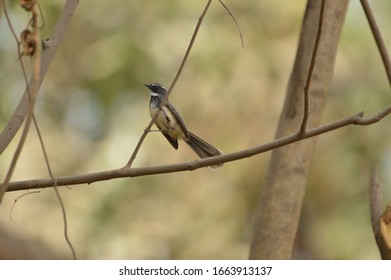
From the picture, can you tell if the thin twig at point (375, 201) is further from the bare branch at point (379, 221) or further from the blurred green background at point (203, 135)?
the blurred green background at point (203, 135)

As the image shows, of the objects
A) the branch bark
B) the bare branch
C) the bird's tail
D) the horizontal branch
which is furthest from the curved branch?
the branch bark

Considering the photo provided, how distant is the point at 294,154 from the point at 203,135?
4.90m

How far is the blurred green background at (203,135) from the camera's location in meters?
9.19

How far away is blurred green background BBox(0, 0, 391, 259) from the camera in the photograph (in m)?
9.19

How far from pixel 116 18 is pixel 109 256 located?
10.3 feet

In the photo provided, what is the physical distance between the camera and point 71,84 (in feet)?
35.0

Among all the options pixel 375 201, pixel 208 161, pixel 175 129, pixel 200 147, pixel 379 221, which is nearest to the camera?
pixel 208 161

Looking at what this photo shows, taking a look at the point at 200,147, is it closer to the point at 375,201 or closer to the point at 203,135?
the point at 375,201

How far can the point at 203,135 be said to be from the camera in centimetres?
892

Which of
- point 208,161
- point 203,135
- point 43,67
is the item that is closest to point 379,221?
point 208,161

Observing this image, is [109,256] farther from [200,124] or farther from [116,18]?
[116,18]

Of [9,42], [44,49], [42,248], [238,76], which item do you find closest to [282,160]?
[44,49]

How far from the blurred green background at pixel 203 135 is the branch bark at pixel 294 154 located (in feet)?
15.8

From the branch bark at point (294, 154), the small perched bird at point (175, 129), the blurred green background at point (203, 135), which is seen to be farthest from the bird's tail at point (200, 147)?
the blurred green background at point (203, 135)
